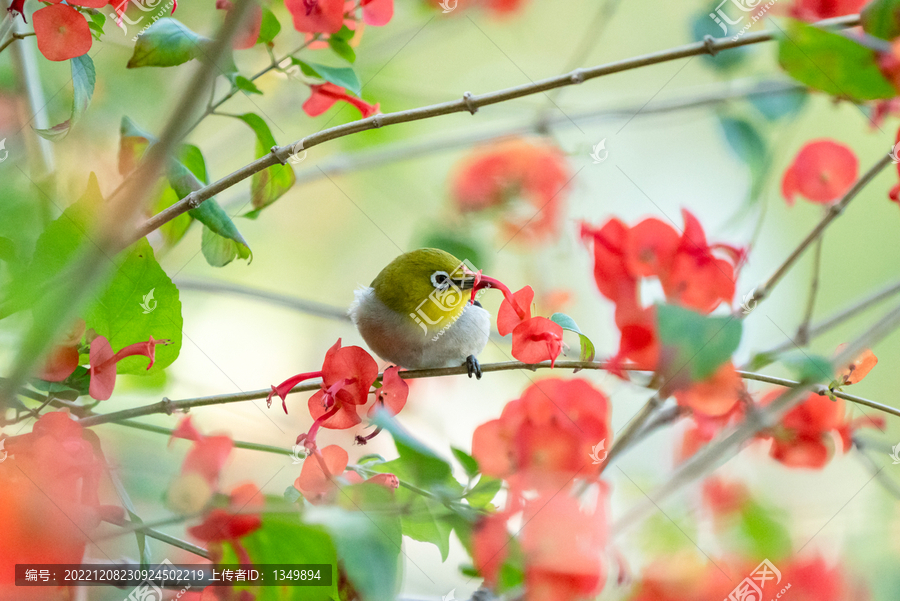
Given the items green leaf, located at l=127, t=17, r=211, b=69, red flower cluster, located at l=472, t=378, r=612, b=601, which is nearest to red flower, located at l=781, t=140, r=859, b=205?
red flower cluster, located at l=472, t=378, r=612, b=601

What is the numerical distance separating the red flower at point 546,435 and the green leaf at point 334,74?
0.23m

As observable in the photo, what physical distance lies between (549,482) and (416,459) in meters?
0.10

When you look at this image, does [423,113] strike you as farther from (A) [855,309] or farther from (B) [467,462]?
(A) [855,309]

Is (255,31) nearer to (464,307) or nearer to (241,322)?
(464,307)

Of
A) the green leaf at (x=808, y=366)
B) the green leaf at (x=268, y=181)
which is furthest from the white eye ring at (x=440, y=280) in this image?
the green leaf at (x=808, y=366)

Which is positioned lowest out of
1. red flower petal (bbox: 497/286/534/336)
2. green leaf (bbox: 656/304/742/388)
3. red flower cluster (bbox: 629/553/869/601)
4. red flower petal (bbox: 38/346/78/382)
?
red flower cluster (bbox: 629/553/869/601)

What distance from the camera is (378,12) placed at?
468mm

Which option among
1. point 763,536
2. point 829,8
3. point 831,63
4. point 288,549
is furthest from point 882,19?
point 288,549

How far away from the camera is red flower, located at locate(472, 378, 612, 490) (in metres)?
0.40

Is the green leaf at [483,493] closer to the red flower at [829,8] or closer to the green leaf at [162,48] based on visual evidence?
the green leaf at [162,48]

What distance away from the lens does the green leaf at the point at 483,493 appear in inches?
14.7

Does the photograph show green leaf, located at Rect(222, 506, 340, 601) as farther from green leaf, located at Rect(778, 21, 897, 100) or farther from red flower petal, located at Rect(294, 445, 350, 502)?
green leaf, located at Rect(778, 21, 897, 100)

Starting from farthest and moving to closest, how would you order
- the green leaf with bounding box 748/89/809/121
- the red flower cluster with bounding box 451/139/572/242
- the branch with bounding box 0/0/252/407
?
1. the red flower cluster with bounding box 451/139/572/242
2. the green leaf with bounding box 748/89/809/121
3. the branch with bounding box 0/0/252/407

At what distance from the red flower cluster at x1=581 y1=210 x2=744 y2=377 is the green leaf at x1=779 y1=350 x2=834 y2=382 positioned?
2.4 inches
